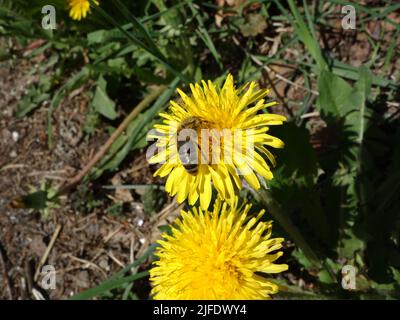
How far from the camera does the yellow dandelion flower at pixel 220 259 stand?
5.87ft

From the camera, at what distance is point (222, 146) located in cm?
177

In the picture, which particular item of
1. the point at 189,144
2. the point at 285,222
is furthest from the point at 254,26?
the point at 189,144

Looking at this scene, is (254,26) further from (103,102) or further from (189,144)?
(189,144)

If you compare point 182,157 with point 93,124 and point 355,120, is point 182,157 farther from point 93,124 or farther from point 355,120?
point 93,124

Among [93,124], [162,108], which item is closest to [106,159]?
[93,124]

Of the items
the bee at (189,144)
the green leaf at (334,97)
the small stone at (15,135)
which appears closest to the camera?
the bee at (189,144)

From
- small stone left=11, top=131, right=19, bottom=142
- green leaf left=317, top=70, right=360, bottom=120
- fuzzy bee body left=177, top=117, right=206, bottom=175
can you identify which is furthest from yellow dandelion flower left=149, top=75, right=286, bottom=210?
small stone left=11, top=131, right=19, bottom=142

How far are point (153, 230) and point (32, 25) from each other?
5.27ft

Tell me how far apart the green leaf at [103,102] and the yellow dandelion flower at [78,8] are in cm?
43

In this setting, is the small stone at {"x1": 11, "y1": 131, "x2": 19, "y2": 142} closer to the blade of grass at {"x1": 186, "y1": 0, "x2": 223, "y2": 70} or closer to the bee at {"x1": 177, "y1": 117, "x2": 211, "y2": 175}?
the blade of grass at {"x1": 186, "y1": 0, "x2": 223, "y2": 70}

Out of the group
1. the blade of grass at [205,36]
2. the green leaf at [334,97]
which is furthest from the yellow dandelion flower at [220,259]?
the blade of grass at [205,36]

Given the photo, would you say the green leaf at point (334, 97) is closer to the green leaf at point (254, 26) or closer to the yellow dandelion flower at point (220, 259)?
the green leaf at point (254, 26)

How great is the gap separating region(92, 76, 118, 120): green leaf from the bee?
1633 mm

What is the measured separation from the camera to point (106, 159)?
327 cm
